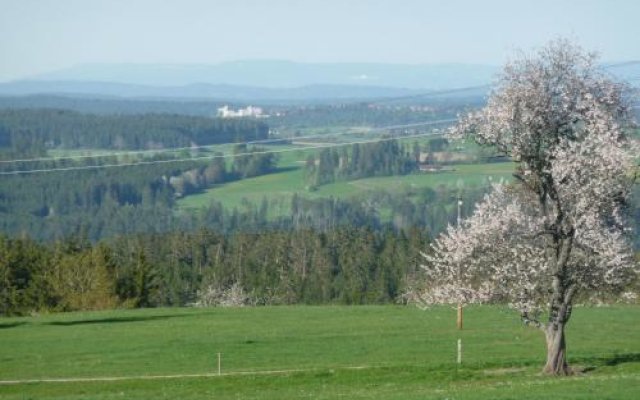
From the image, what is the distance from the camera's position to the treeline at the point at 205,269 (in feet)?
252

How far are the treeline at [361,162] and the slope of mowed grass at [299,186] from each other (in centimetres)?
176

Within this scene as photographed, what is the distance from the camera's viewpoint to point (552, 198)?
1140 inches

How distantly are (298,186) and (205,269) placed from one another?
233ft

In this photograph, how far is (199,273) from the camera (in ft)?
334

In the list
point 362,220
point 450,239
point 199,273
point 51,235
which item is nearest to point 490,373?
point 450,239

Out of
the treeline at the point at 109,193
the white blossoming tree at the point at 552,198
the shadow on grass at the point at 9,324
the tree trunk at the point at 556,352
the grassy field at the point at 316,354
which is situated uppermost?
the white blossoming tree at the point at 552,198

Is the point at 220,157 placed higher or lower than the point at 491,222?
lower

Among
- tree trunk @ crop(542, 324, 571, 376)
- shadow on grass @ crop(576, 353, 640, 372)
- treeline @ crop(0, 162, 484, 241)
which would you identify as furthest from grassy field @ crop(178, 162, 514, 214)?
tree trunk @ crop(542, 324, 571, 376)

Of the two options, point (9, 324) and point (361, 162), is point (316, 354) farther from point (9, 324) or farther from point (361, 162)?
point (361, 162)

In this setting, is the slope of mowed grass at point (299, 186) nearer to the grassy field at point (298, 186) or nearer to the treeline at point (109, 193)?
the grassy field at point (298, 186)

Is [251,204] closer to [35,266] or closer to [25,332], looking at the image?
[35,266]

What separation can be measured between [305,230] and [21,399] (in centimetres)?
7781

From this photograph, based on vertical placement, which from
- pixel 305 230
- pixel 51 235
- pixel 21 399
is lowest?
pixel 51 235

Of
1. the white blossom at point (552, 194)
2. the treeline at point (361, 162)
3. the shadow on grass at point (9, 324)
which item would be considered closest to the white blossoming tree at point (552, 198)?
the white blossom at point (552, 194)
